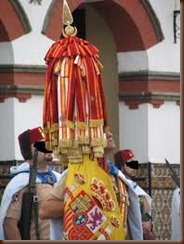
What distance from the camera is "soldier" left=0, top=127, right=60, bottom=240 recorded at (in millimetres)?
9734

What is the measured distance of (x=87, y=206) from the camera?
7.86 metres

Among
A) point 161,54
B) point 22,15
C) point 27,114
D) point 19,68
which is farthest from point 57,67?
point 161,54

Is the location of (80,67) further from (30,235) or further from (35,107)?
(35,107)

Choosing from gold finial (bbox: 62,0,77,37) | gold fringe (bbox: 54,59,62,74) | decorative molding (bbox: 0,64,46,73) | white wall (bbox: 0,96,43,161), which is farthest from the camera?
white wall (bbox: 0,96,43,161)

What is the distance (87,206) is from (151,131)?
28.5 feet

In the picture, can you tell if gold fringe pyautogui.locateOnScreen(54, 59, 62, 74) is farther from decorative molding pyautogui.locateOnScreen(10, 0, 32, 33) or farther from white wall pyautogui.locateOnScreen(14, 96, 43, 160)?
white wall pyautogui.locateOnScreen(14, 96, 43, 160)

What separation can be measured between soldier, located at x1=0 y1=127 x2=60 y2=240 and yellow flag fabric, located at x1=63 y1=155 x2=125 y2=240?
178 cm

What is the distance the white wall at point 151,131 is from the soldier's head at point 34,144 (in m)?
6.34

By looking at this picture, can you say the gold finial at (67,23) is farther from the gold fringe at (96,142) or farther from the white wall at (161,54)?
the white wall at (161,54)

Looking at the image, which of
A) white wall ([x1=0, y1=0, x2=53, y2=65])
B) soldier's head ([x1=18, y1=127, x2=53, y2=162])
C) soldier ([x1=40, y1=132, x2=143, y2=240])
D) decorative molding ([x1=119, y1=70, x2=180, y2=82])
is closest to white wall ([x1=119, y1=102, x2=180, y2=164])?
decorative molding ([x1=119, y1=70, x2=180, y2=82])

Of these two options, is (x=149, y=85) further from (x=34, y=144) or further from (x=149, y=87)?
(x=34, y=144)

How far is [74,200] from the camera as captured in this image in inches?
310

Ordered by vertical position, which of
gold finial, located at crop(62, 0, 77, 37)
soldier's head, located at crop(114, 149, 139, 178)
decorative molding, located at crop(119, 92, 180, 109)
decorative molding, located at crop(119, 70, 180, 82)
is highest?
decorative molding, located at crop(119, 70, 180, 82)

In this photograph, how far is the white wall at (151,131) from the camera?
16469 millimetres
